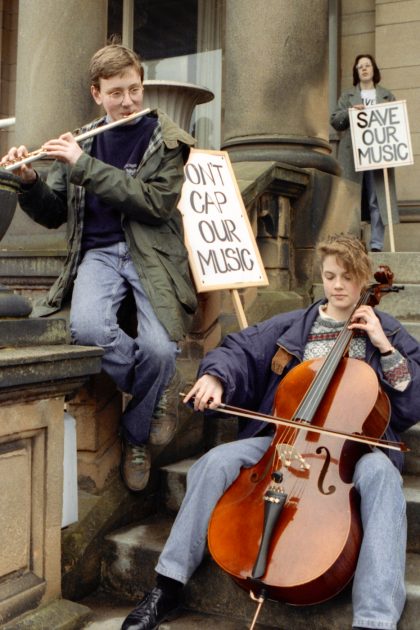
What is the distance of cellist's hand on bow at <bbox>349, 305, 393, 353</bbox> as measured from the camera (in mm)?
3035

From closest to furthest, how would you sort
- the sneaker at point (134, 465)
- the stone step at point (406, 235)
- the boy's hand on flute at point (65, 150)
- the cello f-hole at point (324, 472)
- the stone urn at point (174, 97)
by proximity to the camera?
the cello f-hole at point (324, 472)
the boy's hand on flute at point (65, 150)
the sneaker at point (134, 465)
the stone urn at point (174, 97)
the stone step at point (406, 235)

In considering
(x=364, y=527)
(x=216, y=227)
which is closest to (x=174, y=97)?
(x=216, y=227)

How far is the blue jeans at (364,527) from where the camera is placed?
2.58m

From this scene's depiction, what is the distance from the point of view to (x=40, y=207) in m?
3.46

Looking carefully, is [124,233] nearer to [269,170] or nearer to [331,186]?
[269,170]

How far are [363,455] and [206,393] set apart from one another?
588mm

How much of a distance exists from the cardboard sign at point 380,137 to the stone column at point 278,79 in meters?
1.26

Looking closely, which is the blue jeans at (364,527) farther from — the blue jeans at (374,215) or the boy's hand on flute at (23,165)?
the blue jeans at (374,215)

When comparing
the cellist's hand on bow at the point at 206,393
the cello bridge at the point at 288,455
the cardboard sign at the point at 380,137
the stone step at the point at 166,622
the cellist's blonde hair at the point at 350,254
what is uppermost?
the cardboard sign at the point at 380,137

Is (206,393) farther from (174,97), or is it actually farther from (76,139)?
(174,97)

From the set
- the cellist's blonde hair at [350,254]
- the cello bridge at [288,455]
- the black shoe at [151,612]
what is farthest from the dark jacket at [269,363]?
the black shoe at [151,612]

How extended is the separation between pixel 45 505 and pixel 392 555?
1.18m

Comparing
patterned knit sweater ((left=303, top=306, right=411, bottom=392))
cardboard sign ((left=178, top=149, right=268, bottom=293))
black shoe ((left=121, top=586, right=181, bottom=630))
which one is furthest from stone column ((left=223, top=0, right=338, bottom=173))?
black shoe ((left=121, top=586, right=181, bottom=630))

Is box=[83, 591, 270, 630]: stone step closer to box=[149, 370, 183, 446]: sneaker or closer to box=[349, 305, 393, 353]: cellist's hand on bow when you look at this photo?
box=[149, 370, 183, 446]: sneaker
